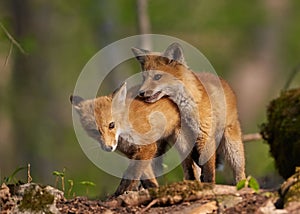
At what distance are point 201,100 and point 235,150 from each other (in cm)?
76

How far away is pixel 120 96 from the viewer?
993 cm

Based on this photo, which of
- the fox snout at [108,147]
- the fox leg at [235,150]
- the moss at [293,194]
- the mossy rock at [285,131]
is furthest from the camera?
the mossy rock at [285,131]

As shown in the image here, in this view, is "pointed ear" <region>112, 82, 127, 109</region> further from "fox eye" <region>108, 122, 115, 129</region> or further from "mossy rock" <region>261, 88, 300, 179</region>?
"mossy rock" <region>261, 88, 300, 179</region>

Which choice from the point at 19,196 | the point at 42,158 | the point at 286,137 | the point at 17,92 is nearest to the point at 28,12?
the point at 17,92

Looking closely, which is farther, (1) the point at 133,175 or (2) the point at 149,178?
(2) the point at 149,178

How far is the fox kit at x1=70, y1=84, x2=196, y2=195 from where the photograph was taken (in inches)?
382

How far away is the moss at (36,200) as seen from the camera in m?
7.88

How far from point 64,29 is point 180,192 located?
24.7m

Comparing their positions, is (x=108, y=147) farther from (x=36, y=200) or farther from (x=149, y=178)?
(x=36, y=200)

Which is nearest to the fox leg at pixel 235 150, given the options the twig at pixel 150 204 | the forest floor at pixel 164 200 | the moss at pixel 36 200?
the forest floor at pixel 164 200

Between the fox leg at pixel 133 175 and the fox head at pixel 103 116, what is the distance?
0.35 meters

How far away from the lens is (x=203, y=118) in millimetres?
9930

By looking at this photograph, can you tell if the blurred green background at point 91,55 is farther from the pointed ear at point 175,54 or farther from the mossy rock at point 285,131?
the pointed ear at point 175,54

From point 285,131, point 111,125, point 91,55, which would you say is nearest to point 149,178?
point 111,125
